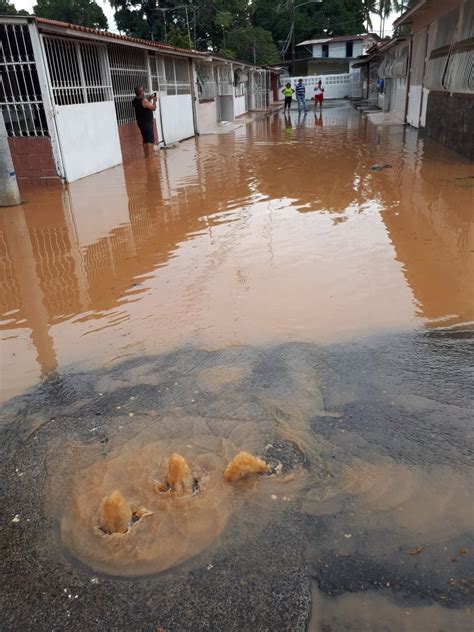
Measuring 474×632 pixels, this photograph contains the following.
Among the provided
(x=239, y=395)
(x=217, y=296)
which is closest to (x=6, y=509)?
(x=239, y=395)

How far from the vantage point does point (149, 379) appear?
12.3 ft

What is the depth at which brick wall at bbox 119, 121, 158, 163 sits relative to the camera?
569 inches

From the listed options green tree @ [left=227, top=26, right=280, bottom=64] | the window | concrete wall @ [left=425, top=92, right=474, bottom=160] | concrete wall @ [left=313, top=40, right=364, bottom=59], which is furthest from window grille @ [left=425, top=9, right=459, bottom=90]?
concrete wall @ [left=313, top=40, right=364, bottom=59]

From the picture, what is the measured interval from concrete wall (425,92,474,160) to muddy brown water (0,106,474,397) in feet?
3.30

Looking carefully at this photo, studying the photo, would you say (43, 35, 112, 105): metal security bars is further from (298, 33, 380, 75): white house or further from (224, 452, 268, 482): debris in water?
(298, 33, 380, 75): white house

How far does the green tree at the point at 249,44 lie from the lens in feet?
131

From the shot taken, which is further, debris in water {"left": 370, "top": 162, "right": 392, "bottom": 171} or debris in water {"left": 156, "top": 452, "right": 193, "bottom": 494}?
debris in water {"left": 370, "top": 162, "right": 392, "bottom": 171}

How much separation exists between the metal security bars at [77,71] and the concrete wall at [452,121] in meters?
8.75

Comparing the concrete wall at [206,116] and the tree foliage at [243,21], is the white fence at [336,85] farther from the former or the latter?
the concrete wall at [206,116]

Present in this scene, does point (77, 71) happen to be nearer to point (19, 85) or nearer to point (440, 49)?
point (19, 85)

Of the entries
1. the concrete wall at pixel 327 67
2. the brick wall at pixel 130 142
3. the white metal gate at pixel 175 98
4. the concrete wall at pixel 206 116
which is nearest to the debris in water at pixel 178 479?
the brick wall at pixel 130 142

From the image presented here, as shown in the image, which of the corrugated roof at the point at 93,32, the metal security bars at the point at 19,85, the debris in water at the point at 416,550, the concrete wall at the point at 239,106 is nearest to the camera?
the debris in water at the point at 416,550

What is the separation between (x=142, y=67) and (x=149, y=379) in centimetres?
1511

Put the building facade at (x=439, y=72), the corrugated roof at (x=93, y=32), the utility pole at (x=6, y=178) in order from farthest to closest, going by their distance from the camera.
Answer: the building facade at (x=439, y=72) < the corrugated roof at (x=93, y=32) < the utility pole at (x=6, y=178)
